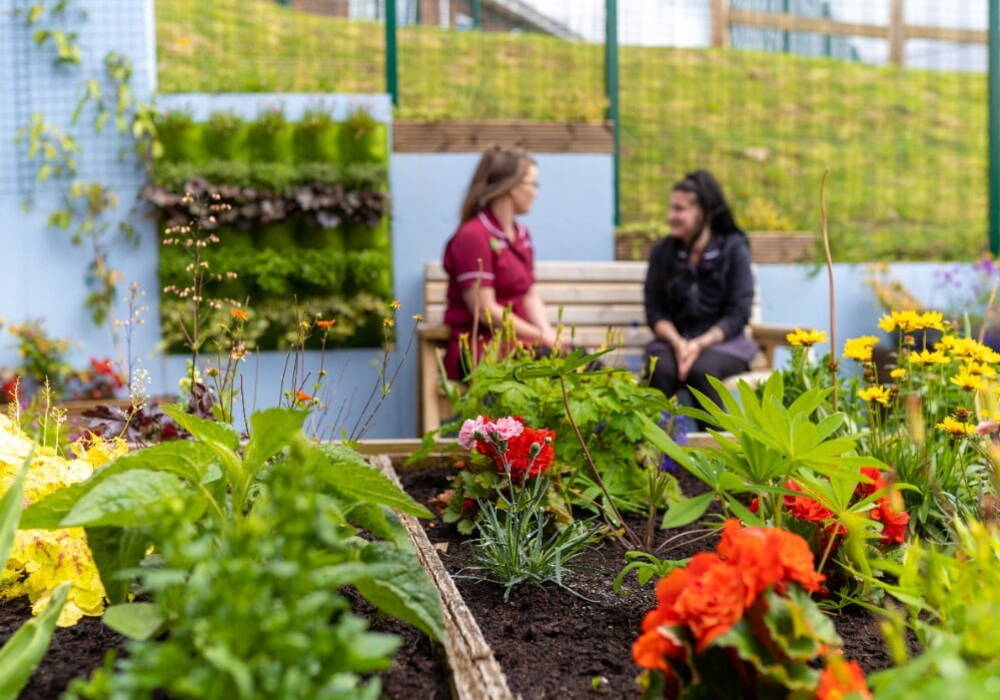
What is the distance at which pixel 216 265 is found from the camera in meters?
5.29

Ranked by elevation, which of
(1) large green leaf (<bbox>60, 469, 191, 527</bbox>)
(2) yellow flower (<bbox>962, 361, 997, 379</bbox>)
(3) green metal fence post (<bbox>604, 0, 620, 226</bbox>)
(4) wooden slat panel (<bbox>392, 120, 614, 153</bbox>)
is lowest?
(1) large green leaf (<bbox>60, 469, 191, 527</bbox>)

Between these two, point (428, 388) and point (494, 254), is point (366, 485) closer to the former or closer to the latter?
point (428, 388)

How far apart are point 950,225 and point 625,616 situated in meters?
7.66

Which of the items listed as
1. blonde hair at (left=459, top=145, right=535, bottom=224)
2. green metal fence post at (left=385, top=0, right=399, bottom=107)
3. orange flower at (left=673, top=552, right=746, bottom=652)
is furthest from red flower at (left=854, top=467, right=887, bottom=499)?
green metal fence post at (left=385, top=0, right=399, bottom=107)

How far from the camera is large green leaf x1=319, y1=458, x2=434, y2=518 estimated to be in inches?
56.7

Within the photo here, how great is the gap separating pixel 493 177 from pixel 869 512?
3.22 metres

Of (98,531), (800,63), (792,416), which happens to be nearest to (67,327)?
(98,531)

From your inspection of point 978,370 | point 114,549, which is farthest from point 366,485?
point 978,370

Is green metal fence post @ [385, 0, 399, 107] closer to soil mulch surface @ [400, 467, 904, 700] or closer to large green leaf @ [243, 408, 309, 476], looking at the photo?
soil mulch surface @ [400, 467, 904, 700]

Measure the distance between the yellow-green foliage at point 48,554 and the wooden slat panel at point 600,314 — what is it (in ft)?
12.4

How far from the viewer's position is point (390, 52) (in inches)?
228

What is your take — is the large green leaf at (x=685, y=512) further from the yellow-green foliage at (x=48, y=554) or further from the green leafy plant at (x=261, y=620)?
the yellow-green foliage at (x=48, y=554)

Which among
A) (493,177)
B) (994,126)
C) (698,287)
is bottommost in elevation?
(698,287)

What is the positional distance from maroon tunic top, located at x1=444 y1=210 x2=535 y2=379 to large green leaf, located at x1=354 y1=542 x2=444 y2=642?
313 cm
